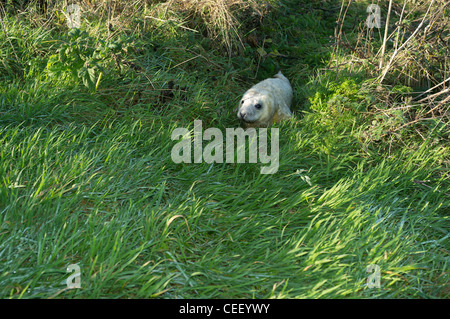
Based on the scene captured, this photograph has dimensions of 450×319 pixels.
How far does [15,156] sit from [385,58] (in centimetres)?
377

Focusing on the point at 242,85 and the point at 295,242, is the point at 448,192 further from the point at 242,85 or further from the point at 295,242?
the point at 242,85

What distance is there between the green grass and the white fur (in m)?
0.20

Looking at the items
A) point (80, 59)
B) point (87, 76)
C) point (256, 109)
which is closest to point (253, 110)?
point (256, 109)

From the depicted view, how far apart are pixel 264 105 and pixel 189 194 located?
1.33 meters

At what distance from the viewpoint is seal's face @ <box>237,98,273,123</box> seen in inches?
152

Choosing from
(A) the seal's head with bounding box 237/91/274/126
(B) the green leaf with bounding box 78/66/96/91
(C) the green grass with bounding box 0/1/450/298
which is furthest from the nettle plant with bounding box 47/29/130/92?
(A) the seal's head with bounding box 237/91/274/126

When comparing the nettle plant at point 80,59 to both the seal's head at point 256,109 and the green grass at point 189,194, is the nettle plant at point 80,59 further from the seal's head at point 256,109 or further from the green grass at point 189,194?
the seal's head at point 256,109

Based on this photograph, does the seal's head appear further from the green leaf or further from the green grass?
the green leaf

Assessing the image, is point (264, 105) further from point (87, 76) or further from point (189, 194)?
point (87, 76)

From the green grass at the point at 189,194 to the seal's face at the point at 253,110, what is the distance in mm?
252

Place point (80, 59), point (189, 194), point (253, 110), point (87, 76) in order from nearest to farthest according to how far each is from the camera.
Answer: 1. point (189, 194)
2. point (87, 76)
3. point (80, 59)
4. point (253, 110)

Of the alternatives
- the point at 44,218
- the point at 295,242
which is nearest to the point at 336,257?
the point at 295,242

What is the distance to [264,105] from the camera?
12.8 feet
